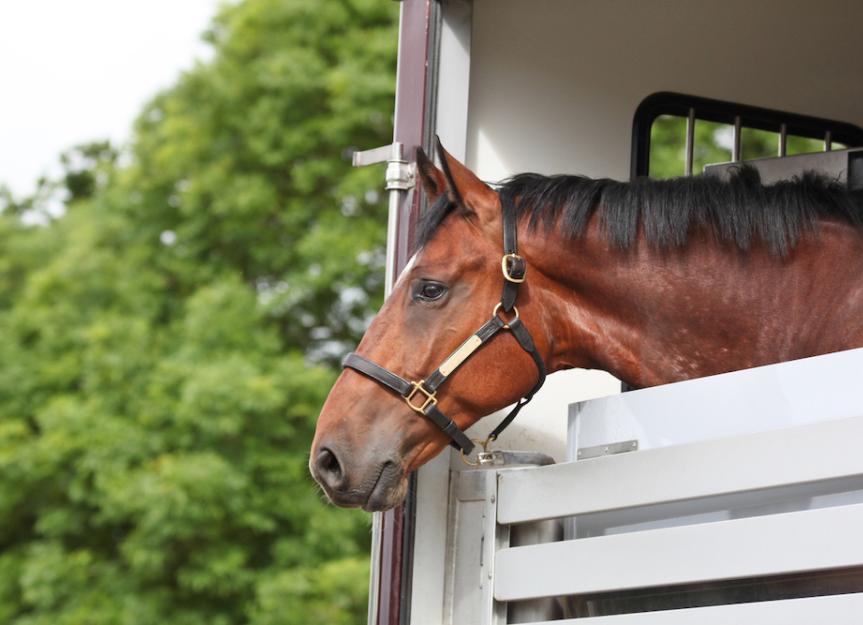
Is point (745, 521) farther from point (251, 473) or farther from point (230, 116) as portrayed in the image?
point (230, 116)

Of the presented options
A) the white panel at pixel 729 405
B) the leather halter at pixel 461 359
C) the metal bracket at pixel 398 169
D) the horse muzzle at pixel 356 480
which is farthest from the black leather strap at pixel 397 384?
the metal bracket at pixel 398 169

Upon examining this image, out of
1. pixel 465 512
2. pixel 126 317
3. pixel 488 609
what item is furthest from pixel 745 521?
pixel 126 317

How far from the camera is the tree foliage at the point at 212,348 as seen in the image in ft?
26.8

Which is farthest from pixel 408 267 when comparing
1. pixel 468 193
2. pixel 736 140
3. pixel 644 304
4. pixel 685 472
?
pixel 736 140

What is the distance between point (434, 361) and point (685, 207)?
1.98ft

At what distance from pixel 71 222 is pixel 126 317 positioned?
247 centimetres

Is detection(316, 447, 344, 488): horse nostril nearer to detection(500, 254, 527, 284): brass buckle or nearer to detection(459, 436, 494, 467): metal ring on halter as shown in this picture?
detection(459, 436, 494, 467): metal ring on halter

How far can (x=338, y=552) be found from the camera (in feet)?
27.2

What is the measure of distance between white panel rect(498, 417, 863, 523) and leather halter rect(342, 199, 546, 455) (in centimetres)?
18

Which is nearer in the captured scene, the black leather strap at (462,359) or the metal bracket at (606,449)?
the metal bracket at (606,449)

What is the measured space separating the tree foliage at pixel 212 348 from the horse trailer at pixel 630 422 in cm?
506

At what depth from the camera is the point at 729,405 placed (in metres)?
2.06

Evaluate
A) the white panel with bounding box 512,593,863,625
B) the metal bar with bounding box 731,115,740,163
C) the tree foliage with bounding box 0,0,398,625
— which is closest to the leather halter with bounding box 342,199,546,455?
the white panel with bounding box 512,593,863,625

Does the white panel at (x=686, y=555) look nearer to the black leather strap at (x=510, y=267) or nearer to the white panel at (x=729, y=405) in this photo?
the white panel at (x=729, y=405)
